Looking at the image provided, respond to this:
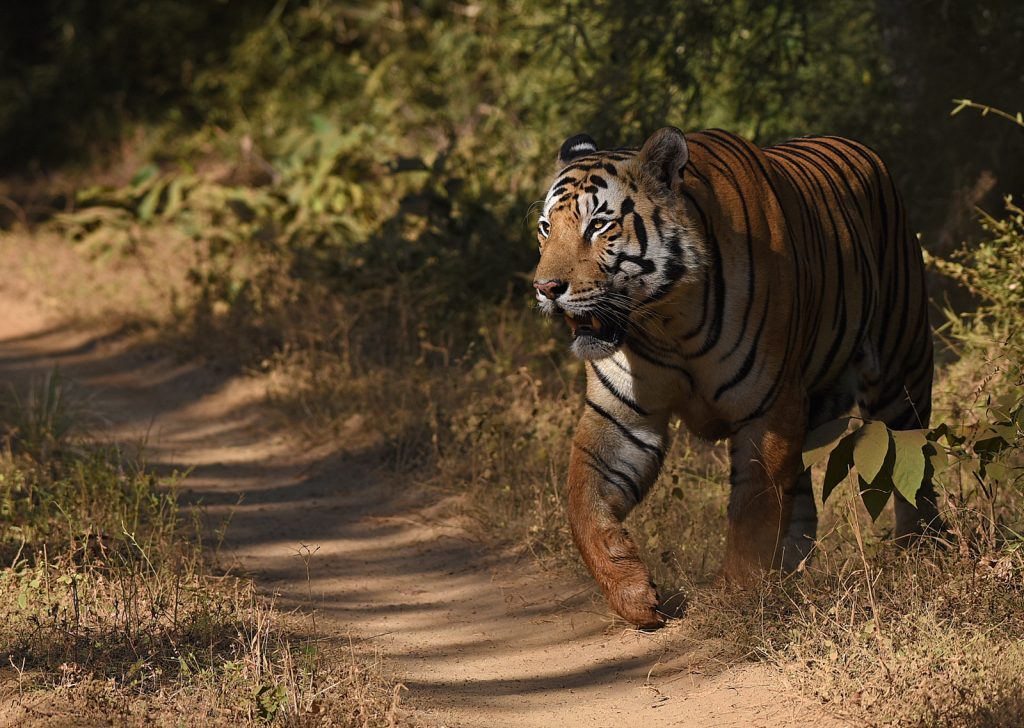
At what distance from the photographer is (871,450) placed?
374cm

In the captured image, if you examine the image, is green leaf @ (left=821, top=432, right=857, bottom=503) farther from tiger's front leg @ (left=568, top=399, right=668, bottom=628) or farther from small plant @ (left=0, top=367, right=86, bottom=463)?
small plant @ (left=0, top=367, right=86, bottom=463)

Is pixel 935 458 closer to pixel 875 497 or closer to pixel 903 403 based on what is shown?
pixel 875 497

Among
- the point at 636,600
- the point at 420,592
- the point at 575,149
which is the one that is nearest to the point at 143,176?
the point at 420,592

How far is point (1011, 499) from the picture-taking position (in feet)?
16.0

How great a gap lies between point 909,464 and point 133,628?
226cm

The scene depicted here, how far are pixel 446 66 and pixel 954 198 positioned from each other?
5519 mm

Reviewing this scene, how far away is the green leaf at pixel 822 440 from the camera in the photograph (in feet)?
12.8

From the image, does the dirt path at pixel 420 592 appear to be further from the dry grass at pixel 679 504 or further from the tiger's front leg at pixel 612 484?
the tiger's front leg at pixel 612 484

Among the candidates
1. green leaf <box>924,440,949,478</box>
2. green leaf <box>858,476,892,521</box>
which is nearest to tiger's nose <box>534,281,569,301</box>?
green leaf <box>858,476,892,521</box>

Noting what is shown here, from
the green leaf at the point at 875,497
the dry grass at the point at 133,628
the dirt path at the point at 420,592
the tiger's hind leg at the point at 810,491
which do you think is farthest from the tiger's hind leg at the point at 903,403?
the dry grass at the point at 133,628

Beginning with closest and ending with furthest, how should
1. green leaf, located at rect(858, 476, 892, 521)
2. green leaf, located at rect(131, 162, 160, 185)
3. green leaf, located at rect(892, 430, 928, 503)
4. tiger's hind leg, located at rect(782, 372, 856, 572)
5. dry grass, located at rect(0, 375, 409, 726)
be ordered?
1. dry grass, located at rect(0, 375, 409, 726)
2. green leaf, located at rect(892, 430, 928, 503)
3. green leaf, located at rect(858, 476, 892, 521)
4. tiger's hind leg, located at rect(782, 372, 856, 572)
5. green leaf, located at rect(131, 162, 160, 185)

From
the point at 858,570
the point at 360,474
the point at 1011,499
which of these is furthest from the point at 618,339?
the point at 360,474

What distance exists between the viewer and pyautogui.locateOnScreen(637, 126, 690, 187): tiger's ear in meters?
3.90

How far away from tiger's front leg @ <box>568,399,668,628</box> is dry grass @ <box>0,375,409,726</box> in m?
0.72
